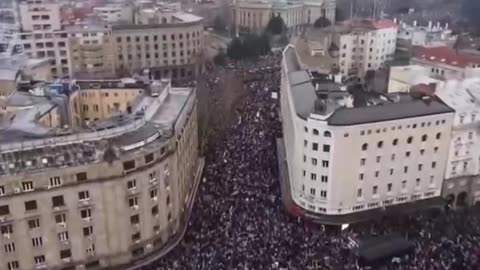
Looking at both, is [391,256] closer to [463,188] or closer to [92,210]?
[463,188]

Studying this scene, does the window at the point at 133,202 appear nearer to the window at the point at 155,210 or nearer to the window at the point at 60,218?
the window at the point at 155,210

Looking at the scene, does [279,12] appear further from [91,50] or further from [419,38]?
[91,50]

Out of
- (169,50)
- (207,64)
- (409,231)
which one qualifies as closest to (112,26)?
(169,50)

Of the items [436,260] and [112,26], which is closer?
[436,260]

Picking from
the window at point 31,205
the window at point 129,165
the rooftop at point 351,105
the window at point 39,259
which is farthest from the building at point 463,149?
the window at point 31,205

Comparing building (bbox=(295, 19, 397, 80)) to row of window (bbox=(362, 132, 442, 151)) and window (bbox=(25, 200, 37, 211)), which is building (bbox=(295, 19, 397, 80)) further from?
window (bbox=(25, 200, 37, 211))

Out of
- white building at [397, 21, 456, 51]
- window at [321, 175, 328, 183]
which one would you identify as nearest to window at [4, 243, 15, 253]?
window at [321, 175, 328, 183]
